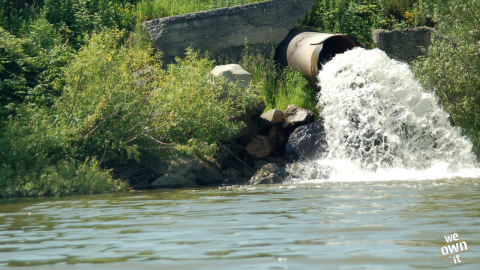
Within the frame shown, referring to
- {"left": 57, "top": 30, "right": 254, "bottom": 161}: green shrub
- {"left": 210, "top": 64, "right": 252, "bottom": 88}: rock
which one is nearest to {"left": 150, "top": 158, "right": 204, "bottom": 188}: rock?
{"left": 57, "top": 30, "right": 254, "bottom": 161}: green shrub

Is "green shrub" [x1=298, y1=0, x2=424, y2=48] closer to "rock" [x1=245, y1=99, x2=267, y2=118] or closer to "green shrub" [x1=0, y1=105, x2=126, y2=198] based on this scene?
"rock" [x1=245, y1=99, x2=267, y2=118]

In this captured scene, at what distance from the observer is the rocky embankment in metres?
10.6

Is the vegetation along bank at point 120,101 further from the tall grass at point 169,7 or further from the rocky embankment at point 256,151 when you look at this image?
the tall grass at point 169,7

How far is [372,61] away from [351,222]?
8.96m

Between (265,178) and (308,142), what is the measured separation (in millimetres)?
1980

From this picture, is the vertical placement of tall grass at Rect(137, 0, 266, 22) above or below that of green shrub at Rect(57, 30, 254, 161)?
above

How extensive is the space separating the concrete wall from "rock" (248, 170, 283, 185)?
5.26 metres

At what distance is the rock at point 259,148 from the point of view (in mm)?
11969

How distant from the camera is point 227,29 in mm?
14984

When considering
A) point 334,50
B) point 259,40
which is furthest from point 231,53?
point 334,50

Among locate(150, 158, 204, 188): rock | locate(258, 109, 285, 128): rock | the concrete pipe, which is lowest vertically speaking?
locate(150, 158, 204, 188): rock

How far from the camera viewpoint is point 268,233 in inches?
166

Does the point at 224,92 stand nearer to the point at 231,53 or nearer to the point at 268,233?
the point at 231,53

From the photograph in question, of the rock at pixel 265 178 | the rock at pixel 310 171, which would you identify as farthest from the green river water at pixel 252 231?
the rock at pixel 310 171
